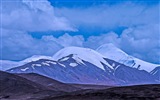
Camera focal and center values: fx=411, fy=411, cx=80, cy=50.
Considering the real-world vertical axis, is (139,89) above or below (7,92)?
below

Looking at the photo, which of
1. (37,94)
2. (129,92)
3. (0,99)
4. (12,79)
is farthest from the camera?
(12,79)

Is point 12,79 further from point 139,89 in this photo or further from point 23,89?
point 139,89

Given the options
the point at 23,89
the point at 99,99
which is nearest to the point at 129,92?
the point at 99,99

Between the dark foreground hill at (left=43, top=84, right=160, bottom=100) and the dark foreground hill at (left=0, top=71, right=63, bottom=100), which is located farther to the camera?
the dark foreground hill at (left=0, top=71, right=63, bottom=100)

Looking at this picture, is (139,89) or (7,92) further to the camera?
(7,92)

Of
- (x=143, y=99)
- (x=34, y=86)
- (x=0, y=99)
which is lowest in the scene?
(x=143, y=99)

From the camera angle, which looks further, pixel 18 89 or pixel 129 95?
pixel 18 89

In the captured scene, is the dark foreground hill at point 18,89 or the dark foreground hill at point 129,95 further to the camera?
the dark foreground hill at point 18,89

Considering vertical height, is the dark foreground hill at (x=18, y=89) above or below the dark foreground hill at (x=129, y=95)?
above

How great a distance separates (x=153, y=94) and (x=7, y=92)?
8027cm

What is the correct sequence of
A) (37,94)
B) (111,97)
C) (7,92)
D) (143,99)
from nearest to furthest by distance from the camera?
(143,99) < (111,97) < (37,94) < (7,92)

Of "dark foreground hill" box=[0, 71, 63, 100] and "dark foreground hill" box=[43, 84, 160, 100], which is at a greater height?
"dark foreground hill" box=[0, 71, 63, 100]

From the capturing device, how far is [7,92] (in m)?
162

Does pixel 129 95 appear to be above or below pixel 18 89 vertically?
below
